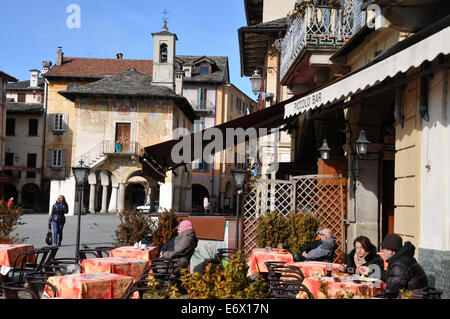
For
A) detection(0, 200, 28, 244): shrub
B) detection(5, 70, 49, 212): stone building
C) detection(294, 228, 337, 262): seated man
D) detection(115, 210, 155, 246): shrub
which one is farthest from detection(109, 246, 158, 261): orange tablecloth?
detection(5, 70, 49, 212): stone building

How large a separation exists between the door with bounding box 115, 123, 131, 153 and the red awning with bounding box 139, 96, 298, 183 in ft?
84.6

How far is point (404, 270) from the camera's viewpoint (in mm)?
5816

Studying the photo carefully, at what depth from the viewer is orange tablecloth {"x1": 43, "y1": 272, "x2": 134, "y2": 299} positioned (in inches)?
242

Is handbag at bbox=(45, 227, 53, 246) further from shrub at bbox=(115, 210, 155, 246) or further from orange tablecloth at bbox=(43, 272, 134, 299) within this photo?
orange tablecloth at bbox=(43, 272, 134, 299)

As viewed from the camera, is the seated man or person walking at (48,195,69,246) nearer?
the seated man

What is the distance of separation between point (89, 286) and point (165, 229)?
4.50m

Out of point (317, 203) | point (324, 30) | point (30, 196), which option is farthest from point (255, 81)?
point (30, 196)

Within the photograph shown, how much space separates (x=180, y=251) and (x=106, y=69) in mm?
45190

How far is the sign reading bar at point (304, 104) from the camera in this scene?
8.48 meters

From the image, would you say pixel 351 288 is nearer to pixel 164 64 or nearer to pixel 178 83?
pixel 164 64

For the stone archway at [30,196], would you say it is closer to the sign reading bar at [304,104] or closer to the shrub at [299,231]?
the shrub at [299,231]

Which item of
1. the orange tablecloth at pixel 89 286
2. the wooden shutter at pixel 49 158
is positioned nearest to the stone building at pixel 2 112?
the wooden shutter at pixel 49 158
